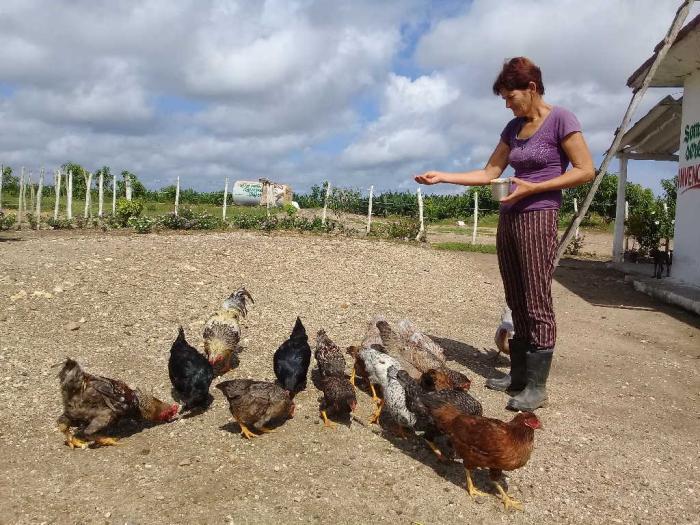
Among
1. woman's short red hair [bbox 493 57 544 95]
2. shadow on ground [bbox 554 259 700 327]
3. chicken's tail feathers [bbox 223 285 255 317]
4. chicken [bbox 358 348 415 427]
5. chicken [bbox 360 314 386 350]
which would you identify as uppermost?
woman's short red hair [bbox 493 57 544 95]

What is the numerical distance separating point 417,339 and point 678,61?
738 centimetres

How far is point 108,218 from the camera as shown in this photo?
17.1m

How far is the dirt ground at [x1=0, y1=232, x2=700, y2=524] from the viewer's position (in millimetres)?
3117

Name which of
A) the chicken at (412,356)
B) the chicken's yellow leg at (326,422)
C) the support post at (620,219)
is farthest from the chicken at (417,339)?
the support post at (620,219)

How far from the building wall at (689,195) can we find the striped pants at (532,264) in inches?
272

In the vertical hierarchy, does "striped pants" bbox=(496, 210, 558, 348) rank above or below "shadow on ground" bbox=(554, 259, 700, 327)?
above

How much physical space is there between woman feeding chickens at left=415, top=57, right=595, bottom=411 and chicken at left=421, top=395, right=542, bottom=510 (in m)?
1.05

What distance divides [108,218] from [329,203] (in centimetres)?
742

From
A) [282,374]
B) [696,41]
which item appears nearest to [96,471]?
[282,374]

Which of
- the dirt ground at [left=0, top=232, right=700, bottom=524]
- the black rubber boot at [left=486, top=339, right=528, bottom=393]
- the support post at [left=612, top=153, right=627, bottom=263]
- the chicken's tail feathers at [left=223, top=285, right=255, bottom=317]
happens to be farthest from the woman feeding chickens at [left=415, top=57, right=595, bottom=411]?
the support post at [left=612, top=153, right=627, bottom=263]

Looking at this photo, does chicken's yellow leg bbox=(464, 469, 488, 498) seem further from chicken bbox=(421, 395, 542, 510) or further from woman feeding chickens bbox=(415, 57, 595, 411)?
woman feeding chickens bbox=(415, 57, 595, 411)

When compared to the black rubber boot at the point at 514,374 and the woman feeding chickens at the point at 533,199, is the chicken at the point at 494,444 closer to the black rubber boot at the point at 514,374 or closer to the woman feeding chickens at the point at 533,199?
the woman feeding chickens at the point at 533,199

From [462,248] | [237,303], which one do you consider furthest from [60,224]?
[237,303]

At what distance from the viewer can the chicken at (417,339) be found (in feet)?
17.8
